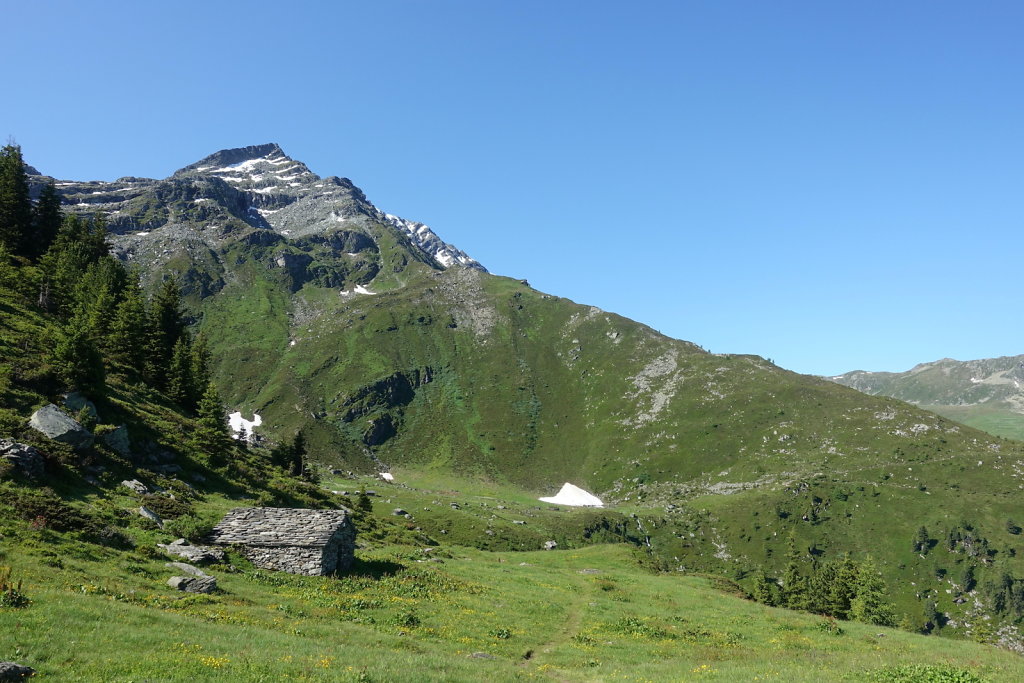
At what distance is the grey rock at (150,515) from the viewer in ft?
118

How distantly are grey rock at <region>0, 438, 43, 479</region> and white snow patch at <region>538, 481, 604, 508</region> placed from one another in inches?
6446

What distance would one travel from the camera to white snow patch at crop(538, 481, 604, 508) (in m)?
188

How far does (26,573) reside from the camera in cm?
2231

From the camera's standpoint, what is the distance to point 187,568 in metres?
30.6

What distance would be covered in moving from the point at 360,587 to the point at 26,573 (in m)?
18.8

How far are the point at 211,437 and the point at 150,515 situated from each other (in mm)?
24623

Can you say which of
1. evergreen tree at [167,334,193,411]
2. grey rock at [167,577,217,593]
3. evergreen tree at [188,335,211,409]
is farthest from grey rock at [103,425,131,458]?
evergreen tree at [188,335,211,409]

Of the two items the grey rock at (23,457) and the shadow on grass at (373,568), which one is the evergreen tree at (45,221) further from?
the shadow on grass at (373,568)

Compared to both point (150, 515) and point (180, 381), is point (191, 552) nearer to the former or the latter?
point (150, 515)

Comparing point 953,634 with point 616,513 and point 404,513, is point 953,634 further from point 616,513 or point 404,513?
point 404,513

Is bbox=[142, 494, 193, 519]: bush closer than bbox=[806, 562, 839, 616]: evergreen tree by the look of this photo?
Yes

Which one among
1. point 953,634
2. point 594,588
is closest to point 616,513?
point 953,634

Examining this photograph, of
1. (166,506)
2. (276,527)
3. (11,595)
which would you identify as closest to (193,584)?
(11,595)

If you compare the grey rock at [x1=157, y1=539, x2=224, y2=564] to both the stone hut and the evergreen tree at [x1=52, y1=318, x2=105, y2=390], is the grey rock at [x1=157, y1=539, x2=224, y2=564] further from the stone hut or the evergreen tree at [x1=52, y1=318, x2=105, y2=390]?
the evergreen tree at [x1=52, y1=318, x2=105, y2=390]
